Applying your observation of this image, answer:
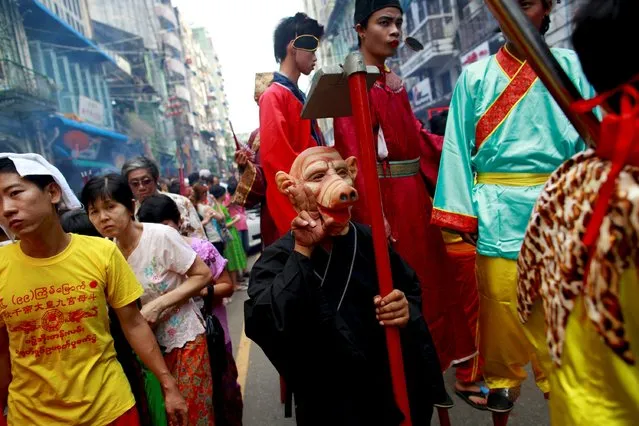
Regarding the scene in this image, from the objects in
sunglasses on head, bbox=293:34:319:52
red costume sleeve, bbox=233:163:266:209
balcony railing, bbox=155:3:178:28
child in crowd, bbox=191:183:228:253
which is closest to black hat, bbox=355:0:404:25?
sunglasses on head, bbox=293:34:319:52

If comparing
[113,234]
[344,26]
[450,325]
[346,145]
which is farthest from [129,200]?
[344,26]

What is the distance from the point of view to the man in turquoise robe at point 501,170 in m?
2.05

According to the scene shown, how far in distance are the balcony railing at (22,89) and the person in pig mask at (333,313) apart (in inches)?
615

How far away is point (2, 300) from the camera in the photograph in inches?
67.7

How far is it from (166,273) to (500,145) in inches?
68.1

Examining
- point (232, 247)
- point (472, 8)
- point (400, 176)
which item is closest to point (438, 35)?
point (472, 8)

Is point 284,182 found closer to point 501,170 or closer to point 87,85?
point 501,170

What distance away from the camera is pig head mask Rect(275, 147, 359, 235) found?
62.7 inches

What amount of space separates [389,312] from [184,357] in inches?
47.1

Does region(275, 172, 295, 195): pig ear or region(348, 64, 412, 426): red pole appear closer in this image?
region(348, 64, 412, 426): red pole

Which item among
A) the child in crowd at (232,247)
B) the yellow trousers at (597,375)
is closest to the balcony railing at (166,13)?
the child in crowd at (232,247)

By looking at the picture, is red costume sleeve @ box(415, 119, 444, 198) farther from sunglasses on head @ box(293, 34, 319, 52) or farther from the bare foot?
the bare foot

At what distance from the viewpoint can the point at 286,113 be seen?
2744mm

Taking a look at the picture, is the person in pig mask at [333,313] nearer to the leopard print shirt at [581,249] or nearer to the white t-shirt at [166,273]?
the leopard print shirt at [581,249]
